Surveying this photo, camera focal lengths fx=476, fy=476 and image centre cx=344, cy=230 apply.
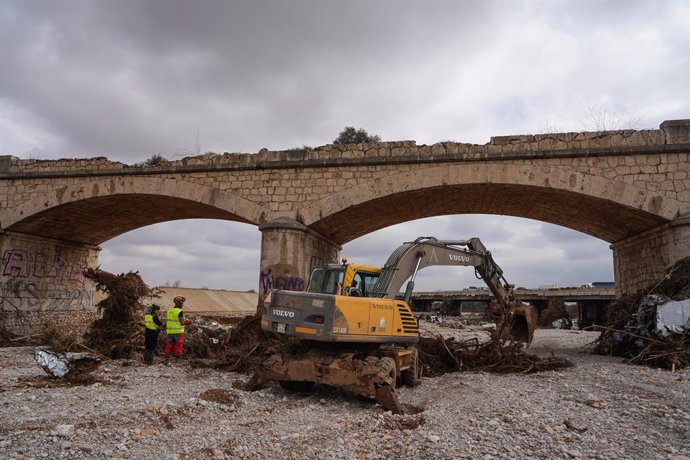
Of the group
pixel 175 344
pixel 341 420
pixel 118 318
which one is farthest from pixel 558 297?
pixel 341 420

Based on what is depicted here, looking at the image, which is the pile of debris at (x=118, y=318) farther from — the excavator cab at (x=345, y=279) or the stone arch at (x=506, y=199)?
the excavator cab at (x=345, y=279)

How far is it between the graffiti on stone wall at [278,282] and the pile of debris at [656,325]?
6.60 metres

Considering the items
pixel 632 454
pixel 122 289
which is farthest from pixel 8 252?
pixel 632 454

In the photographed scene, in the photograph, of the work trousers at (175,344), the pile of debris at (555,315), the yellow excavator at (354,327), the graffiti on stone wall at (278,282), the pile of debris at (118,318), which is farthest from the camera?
the pile of debris at (555,315)

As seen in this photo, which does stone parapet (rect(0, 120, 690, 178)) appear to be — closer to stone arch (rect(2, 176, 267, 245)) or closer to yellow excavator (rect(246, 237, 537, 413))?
stone arch (rect(2, 176, 267, 245))

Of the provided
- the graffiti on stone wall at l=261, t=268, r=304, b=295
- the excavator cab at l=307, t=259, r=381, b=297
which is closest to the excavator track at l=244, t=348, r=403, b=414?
the excavator cab at l=307, t=259, r=381, b=297

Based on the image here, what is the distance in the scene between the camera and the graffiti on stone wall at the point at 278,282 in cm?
1068

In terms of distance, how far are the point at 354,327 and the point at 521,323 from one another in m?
4.91

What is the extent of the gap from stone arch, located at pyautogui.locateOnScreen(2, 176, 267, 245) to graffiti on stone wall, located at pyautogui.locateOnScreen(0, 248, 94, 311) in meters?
0.79

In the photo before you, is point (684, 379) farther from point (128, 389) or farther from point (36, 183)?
point (36, 183)

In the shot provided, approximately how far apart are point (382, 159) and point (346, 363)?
5.96m

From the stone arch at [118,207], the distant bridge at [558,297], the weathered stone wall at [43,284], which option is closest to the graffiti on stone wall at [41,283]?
the weathered stone wall at [43,284]

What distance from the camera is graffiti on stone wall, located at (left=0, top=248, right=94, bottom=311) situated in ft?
44.1

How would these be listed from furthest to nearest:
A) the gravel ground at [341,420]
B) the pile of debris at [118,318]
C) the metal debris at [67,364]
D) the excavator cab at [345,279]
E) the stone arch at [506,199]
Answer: the stone arch at [506,199] → the pile of debris at [118,318] → the metal debris at [67,364] → the excavator cab at [345,279] → the gravel ground at [341,420]
